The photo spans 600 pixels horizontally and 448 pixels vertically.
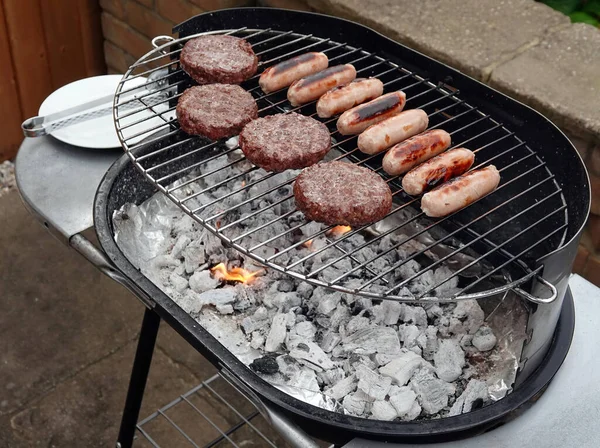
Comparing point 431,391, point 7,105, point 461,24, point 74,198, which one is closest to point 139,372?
point 74,198

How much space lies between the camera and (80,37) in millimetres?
4605

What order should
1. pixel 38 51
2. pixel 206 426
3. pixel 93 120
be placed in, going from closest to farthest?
1. pixel 93 120
2. pixel 206 426
3. pixel 38 51

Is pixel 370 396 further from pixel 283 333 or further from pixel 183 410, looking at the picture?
pixel 183 410

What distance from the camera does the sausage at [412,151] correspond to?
2240mm

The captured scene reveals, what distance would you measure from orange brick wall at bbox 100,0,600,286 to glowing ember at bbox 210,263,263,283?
1.32 m

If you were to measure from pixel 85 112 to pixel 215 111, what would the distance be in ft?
2.06

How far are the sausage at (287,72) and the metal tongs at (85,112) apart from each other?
1.20ft

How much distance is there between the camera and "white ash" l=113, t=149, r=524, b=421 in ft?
6.82

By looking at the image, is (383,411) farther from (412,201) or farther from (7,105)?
(7,105)

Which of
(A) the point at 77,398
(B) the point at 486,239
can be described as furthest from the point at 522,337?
(A) the point at 77,398

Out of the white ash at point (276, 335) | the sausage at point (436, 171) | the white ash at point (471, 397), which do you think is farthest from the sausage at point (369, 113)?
the white ash at point (471, 397)

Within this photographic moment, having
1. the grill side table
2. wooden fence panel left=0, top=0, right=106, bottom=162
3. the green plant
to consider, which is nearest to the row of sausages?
the grill side table

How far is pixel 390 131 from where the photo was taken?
2320 millimetres

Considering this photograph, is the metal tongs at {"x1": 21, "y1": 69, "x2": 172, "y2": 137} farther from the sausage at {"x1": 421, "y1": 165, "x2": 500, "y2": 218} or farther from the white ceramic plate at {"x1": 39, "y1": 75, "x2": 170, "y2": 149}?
the sausage at {"x1": 421, "y1": 165, "x2": 500, "y2": 218}
